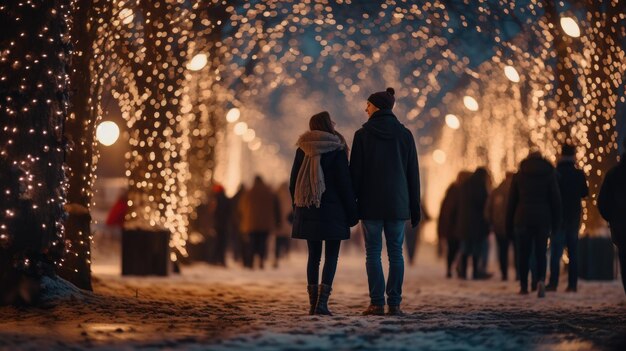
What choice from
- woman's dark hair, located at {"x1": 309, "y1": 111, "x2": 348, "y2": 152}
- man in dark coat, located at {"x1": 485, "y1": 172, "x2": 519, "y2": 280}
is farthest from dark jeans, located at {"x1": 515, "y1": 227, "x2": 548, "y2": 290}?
woman's dark hair, located at {"x1": 309, "y1": 111, "x2": 348, "y2": 152}

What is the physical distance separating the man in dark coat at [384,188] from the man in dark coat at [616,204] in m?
2.01

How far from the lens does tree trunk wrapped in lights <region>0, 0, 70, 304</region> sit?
12688mm

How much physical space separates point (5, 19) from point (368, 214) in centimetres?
405

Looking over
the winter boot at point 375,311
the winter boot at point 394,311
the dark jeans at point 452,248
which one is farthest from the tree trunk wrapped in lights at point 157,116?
the winter boot at point 394,311

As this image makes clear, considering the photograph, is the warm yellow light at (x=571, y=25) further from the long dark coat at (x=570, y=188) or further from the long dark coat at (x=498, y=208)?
the long dark coat at (x=498, y=208)

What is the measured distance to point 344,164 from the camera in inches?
493

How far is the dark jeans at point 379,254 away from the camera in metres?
12.6

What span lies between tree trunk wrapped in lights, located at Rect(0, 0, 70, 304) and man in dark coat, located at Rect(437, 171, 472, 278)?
1003cm

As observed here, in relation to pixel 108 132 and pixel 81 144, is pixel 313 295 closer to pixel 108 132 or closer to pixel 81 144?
pixel 81 144

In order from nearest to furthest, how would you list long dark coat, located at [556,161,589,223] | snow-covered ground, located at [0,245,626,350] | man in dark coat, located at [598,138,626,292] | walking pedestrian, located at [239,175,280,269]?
snow-covered ground, located at [0,245,626,350]
man in dark coat, located at [598,138,626,292]
long dark coat, located at [556,161,589,223]
walking pedestrian, located at [239,175,280,269]

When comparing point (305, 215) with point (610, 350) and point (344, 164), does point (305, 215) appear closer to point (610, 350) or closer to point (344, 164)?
point (344, 164)

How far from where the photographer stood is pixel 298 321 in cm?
1198

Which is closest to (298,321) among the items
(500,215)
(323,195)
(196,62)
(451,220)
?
(323,195)

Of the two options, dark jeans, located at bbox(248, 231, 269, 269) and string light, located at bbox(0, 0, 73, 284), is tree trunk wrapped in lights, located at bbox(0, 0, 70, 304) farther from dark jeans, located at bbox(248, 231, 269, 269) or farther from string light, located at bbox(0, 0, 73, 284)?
dark jeans, located at bbox(248, 231, 269, 269)
